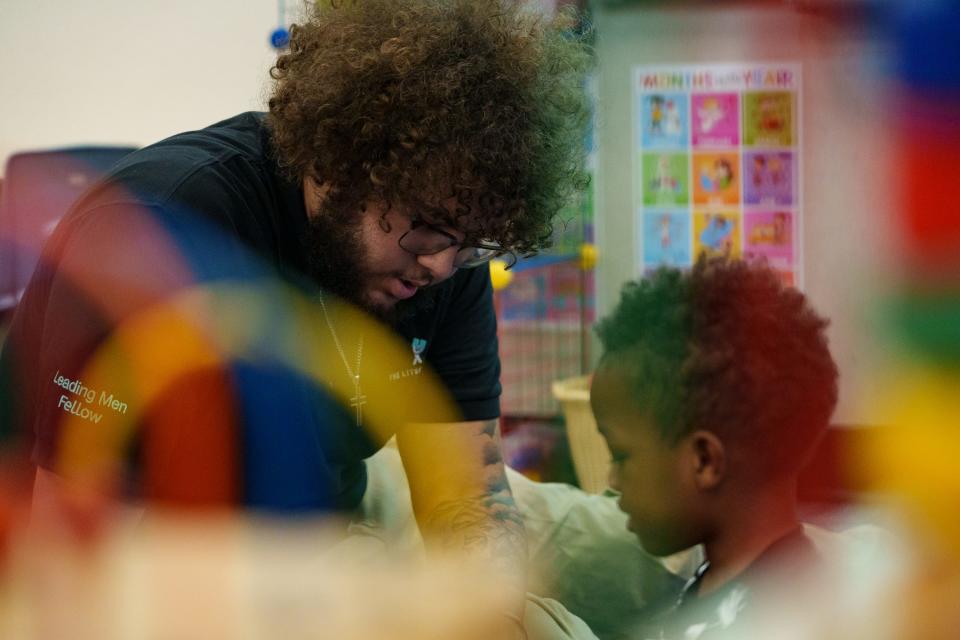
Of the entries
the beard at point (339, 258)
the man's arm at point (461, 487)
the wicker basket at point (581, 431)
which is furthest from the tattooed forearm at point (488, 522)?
the beard at point (339, 258)

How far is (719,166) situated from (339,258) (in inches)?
18.4

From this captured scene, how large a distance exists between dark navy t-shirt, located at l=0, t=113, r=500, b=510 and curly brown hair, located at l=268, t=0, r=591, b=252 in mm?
86

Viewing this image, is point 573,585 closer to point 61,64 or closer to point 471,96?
point 471,96

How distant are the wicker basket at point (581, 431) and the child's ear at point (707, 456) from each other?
1.35 ft

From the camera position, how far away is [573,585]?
1171 millimetres

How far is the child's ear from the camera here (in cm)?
56

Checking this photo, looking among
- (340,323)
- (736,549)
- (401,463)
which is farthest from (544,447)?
(736,549)

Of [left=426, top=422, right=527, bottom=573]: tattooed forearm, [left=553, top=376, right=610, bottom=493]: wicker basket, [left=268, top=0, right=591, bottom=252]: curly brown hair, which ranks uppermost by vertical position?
[left=268, top=0, right=591, bottom=252]: curly brown hair

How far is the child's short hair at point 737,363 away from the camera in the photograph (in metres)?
0.55

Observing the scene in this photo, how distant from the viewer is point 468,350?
1.25 meters

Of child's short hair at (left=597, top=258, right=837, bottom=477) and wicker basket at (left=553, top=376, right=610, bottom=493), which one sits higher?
child's short hair at (left=597, top=258, right=837, bottom=477)

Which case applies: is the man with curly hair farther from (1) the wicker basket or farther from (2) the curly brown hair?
(1) the wicker basket

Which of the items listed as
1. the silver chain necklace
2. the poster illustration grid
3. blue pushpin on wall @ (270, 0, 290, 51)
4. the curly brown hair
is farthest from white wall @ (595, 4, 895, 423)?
blue pushpin on wall @ (270, 0, 290, 51)

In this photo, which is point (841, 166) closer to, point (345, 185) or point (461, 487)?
point (345, 185)
